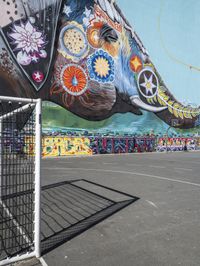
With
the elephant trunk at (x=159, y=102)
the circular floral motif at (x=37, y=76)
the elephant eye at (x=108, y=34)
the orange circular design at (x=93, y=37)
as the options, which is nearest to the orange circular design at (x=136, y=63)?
the elephant trunk at (x=159, y=102)

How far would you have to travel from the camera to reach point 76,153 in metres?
29.4

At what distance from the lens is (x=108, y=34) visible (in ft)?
110

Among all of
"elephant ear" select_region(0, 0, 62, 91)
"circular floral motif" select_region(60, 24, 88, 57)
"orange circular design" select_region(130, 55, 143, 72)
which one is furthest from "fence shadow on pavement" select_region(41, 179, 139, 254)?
"orange circular design" select_region(130, 55, 143, 72)

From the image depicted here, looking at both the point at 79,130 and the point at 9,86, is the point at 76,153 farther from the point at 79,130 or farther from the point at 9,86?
the point at 9,86

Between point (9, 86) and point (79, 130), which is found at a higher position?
point (9, 86)

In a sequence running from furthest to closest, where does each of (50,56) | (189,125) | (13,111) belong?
(189,125)
(50,56)
(13,111)

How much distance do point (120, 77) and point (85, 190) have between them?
27234mm

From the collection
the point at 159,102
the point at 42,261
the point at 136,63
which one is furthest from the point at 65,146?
the point at 42,261

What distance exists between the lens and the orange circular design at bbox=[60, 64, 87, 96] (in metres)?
29.8

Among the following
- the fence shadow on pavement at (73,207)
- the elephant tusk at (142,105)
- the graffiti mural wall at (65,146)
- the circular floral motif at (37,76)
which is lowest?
the fence shadow on pavement at (73,207)

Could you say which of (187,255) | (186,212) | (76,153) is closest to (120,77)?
(76,153)

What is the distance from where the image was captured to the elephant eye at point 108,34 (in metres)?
32.9

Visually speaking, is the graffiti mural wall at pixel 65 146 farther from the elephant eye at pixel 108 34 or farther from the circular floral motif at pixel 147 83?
the elephant eye at pixel 108 34

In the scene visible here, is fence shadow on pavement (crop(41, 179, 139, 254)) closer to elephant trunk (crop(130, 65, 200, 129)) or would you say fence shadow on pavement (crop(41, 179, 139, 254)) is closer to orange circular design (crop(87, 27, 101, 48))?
orange circular design (crop(87, 27, 101, 48))
